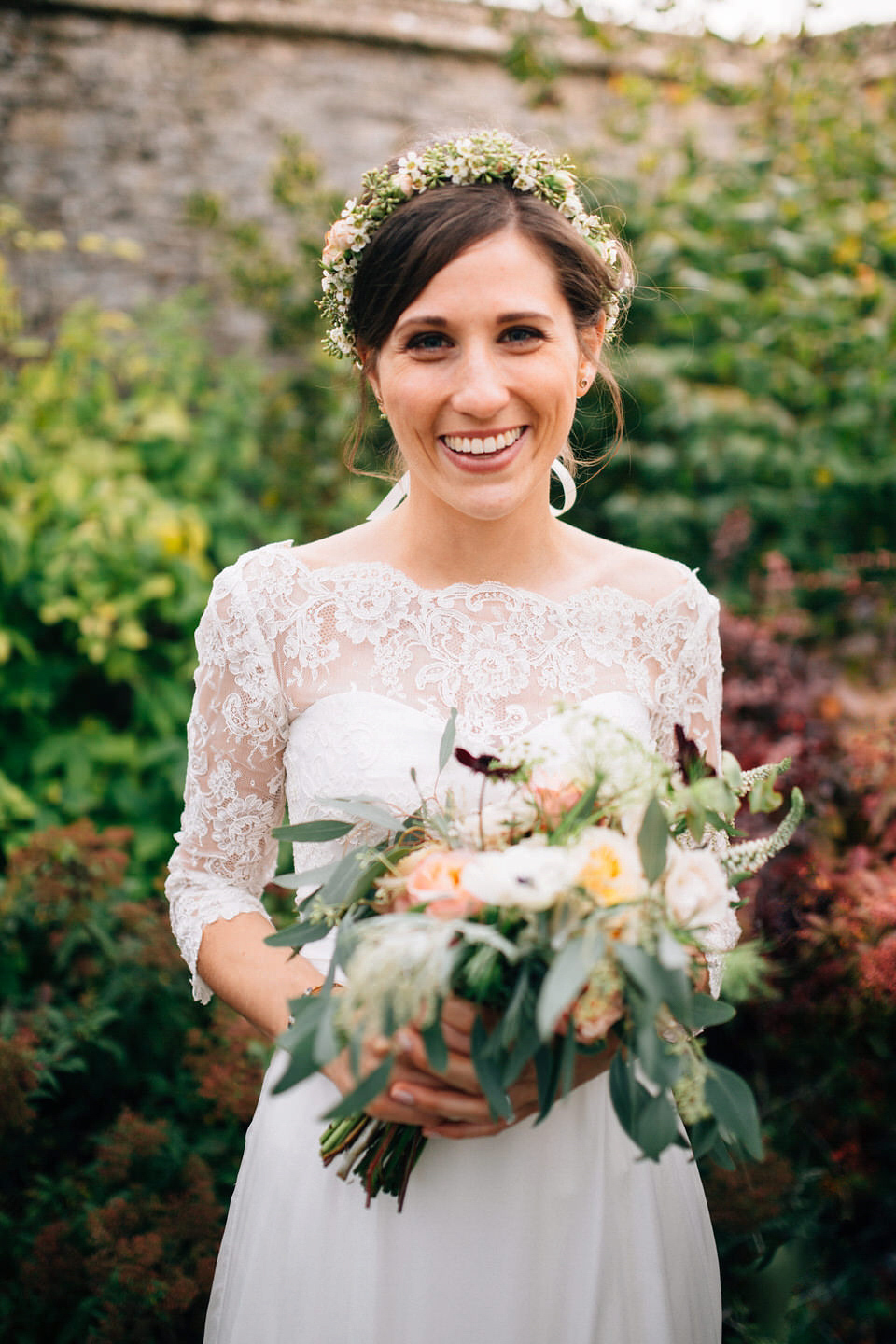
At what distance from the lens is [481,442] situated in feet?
5.67

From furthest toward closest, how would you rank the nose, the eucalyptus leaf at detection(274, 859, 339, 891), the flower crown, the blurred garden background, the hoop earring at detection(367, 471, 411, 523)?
the blurred garden background, the hoop earring at detection(367, 471, 411, 523), the flower crown, the nose, the eucalyptus leaf at detection(274, 859, 339, 891)

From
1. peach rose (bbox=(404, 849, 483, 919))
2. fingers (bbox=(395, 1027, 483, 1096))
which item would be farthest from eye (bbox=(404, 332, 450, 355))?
fingers (bbox=(395, 1027, 483, 1096))

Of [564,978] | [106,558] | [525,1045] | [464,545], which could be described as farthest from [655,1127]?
[106,558]

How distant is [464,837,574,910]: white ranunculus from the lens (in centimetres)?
110

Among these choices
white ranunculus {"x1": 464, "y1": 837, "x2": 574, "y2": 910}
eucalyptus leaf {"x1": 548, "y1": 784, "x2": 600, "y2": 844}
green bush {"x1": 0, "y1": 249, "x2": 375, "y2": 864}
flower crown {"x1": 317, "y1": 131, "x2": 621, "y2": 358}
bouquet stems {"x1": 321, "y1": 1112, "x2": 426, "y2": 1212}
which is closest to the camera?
white ranunculus {"x1": 464, "y1": 837, "x2": 574, "y2": 910}

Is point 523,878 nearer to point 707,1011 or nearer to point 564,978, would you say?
point 564,978

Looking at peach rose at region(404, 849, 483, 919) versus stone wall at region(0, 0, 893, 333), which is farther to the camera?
stone wall at region(0, 0, 893, 333)

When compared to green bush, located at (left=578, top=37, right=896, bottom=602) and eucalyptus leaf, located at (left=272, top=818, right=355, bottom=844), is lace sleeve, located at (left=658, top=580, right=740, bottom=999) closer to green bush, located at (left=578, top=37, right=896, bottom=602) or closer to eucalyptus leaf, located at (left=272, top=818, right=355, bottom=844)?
eucalyptus leaf, located at (left=272, top=818, right=355, bottom=844)

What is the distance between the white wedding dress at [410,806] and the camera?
1585 mm

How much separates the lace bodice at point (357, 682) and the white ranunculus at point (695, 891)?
64 cm

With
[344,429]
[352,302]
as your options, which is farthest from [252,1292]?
[344,429]

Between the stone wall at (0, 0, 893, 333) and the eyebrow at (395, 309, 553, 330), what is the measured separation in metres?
3.54

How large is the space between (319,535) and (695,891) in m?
3.95

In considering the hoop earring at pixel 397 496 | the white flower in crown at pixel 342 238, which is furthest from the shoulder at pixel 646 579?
the white flower in crown at pixel 342 238
